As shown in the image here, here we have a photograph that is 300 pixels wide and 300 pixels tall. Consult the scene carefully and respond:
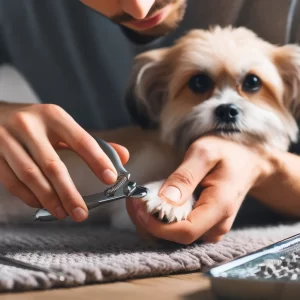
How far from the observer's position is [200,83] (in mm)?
1044

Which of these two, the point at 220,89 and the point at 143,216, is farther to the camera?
the point at 220,89

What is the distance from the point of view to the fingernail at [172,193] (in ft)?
2.47

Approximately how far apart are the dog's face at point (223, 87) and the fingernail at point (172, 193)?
0.22 metres


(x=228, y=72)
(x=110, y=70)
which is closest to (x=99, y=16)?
(x=110, y=70)

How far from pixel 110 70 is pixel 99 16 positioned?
0.13m

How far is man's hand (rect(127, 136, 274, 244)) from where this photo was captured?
0.74 m

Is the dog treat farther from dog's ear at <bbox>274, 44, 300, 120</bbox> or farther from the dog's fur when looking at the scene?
dog's ear at <bbox>274, 44, 300, 120</bbox>

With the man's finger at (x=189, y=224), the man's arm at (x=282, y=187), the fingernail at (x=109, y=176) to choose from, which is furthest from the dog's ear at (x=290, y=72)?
the fingernail at (x=109, y=176)

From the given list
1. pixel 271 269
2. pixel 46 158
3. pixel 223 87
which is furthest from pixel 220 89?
pixel 271 269

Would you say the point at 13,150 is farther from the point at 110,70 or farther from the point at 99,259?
the point at 110,70

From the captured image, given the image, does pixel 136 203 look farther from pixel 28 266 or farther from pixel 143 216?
pixel 28 266

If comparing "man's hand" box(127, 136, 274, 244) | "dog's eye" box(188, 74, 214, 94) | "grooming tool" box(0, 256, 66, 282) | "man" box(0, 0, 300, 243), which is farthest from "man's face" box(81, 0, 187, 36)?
"grooming tool" box(0, 256, 66, 282)

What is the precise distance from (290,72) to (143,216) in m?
0.53

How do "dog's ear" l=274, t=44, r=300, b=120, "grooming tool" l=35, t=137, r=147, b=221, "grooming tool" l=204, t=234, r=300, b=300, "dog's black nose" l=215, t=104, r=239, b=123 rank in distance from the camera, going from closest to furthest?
"grooming tool" l=204, t=234, r=300, b=300, "grooming tool" l=35, t=137, r=147, b=221, "dog's black nose" l=215, t=104, r=239, b=123, "dog's ear" l=274, t=44, r=300, b=120
